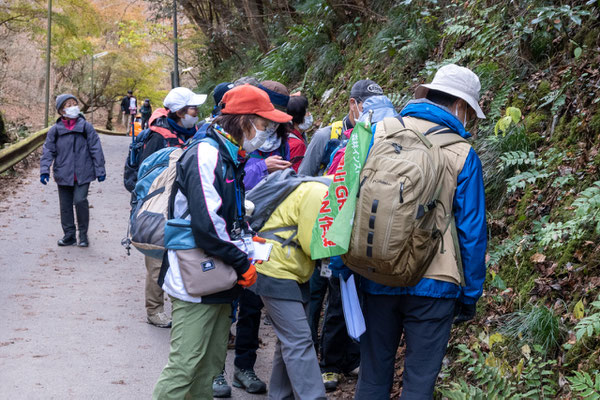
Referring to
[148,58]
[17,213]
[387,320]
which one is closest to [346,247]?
[387,320]

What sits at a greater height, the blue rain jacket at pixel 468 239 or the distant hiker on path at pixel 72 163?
the blue rain jacket at pixel 468 239

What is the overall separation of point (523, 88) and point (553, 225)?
7.96 ft

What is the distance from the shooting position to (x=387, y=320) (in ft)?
12.8

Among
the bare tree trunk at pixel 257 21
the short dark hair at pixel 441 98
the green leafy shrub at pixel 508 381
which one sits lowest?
the green leafy shrub at pixel 508 381

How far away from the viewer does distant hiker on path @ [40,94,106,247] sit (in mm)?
10000

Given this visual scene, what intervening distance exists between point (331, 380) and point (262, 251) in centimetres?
189

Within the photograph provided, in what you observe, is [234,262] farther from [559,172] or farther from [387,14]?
[387,14]

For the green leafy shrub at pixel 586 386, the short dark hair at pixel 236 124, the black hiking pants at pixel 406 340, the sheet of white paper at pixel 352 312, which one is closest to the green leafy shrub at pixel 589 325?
the green leafy shrub at pixel 586 386

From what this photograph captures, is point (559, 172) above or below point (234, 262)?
above

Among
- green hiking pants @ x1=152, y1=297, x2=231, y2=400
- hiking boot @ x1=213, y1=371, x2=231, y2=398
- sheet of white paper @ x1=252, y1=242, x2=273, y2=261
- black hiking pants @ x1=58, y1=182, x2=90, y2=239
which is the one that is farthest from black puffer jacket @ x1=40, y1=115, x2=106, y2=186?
sheet of white paper @ x1=252, y1=242, x2=273, y2=261

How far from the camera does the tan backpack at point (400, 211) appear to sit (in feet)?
11.2

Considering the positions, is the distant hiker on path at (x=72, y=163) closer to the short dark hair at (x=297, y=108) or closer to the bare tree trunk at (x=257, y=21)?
the short dark hair at (x=297, y=108)

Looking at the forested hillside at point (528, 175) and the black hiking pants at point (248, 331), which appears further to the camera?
the black hiking pants at point (248, 331)

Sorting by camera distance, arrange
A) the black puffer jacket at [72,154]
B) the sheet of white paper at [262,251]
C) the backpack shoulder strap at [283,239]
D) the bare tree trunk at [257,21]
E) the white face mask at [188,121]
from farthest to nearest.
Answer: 1. the bare tree trunk at [257,21]
2. the black puffer jacket at [72,154]
3. the white face mask at [188,121]
4. the backpack shoulder strap at [283,239]
5. the sheet of white paper at [262,251]
